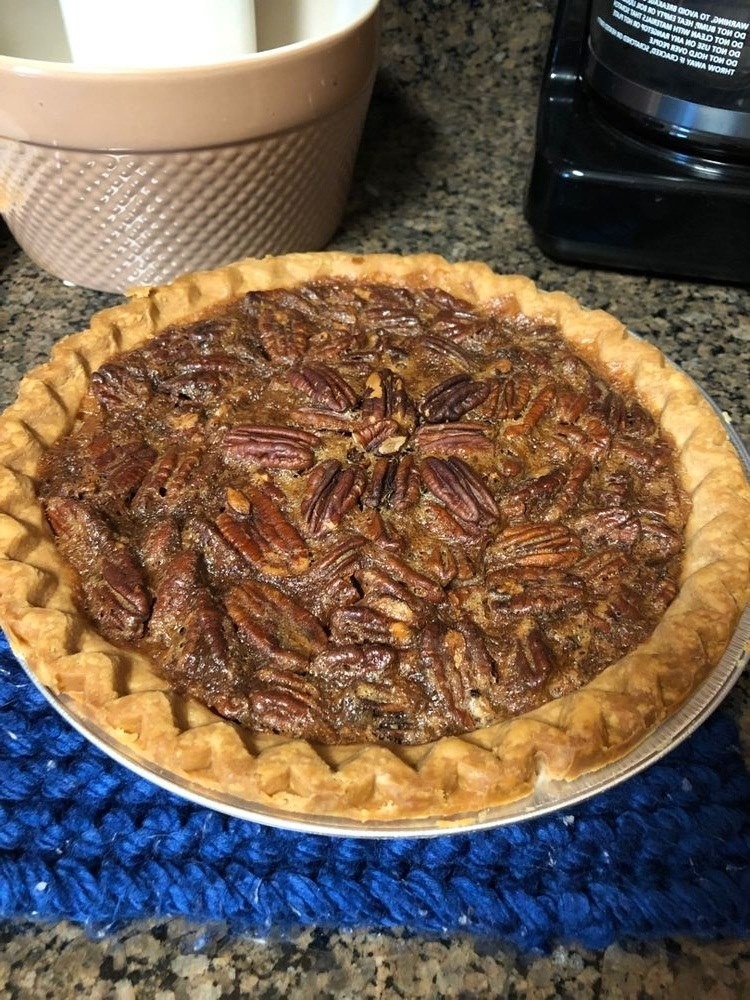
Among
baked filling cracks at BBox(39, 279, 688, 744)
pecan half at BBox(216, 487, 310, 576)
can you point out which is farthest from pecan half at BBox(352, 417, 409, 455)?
pecan half at BBox(216, 487, 310, 576)

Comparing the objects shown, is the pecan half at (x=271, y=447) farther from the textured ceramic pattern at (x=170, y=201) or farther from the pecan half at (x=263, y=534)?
the textured ceramic pattern at (x=170, y=201)

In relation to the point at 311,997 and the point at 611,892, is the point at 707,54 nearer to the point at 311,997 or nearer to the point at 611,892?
the point at 611,892

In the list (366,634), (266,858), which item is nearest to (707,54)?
(366,634)

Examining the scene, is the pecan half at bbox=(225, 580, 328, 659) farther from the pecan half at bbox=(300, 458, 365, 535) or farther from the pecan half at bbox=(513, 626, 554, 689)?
the pecan half at bbox=(513, 626, 554, 689)

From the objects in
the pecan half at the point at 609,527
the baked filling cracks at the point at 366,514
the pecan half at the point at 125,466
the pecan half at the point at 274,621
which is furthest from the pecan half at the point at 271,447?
the pecan half at the point at 609,527

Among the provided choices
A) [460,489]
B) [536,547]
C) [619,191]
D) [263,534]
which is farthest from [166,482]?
[619,191]
